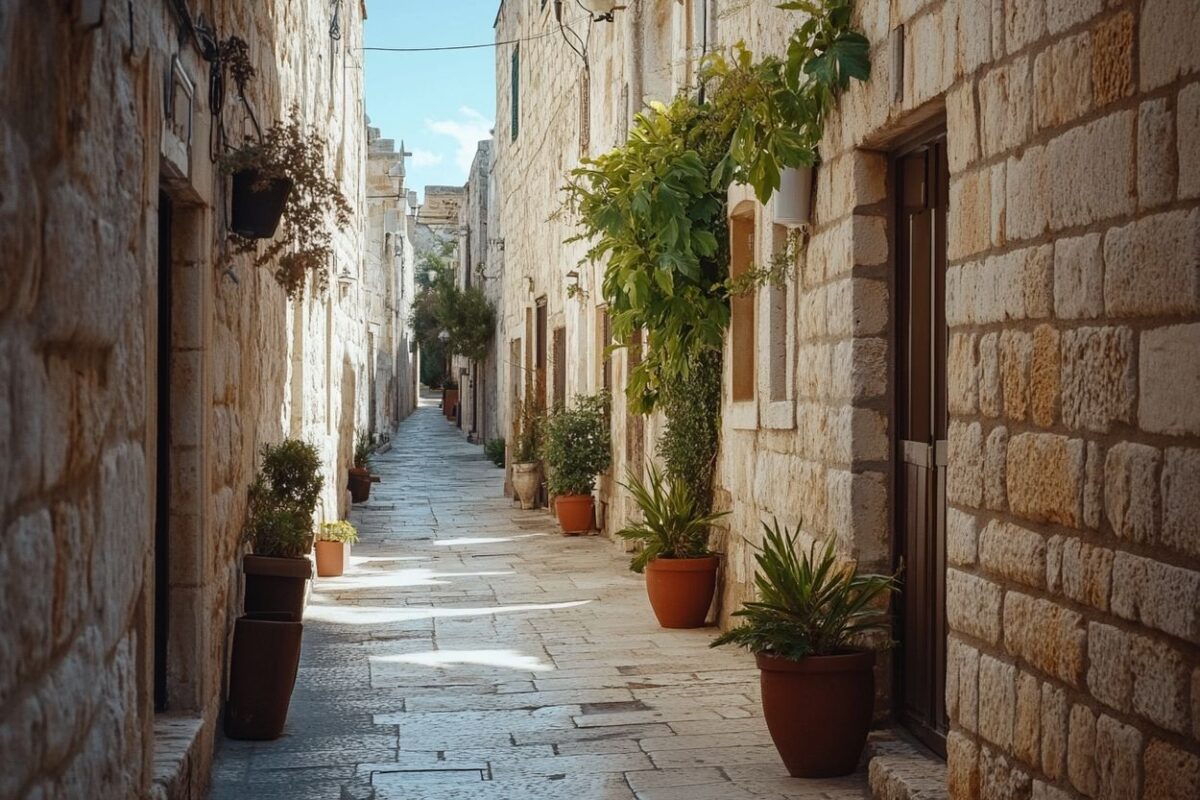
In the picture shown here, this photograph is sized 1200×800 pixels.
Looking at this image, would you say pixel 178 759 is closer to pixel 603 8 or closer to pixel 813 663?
pixel 813 663

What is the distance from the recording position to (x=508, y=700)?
5930 millimetres

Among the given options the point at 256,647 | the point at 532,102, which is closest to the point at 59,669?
the point at 256,647

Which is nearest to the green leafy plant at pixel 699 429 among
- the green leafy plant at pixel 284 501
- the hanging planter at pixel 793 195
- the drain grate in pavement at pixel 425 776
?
the green leafy plant at pixel 284 501

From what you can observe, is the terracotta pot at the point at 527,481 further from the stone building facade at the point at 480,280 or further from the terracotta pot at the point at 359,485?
the stone building facade at the point at 480,280

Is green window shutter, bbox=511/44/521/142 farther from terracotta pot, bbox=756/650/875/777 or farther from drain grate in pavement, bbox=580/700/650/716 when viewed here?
terracotta pot, bbox=756/650/875/777

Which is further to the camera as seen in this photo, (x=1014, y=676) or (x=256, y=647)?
(x=256, y=647)

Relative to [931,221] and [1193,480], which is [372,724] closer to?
[931,221]

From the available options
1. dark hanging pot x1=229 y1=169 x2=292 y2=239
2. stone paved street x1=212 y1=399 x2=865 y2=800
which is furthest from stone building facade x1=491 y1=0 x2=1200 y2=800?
dark hanging pot x1=229 y1=169 x2=292 y2=239

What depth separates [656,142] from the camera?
7656 millimetres

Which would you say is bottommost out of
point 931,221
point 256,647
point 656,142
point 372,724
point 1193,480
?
point 372,724

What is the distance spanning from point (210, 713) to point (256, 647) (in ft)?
1.44

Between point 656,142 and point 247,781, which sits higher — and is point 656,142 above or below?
above

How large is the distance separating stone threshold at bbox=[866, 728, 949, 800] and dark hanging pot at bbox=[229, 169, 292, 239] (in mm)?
2953

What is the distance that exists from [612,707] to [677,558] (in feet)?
6.19
